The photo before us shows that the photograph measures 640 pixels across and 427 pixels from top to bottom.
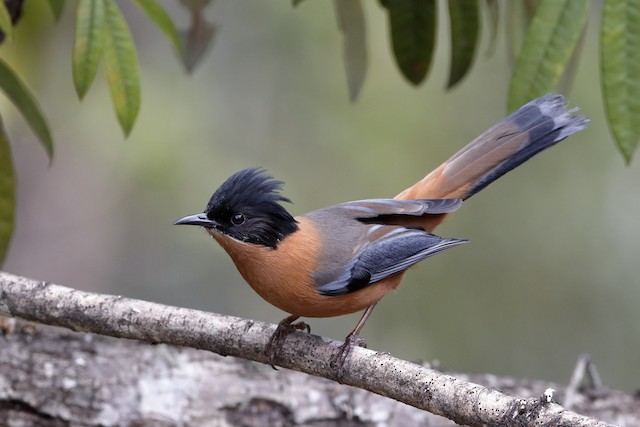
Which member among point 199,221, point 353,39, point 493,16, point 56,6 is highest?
point 493,16

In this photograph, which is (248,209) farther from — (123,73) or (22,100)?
(22,100)

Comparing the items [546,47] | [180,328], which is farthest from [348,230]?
[546,47]

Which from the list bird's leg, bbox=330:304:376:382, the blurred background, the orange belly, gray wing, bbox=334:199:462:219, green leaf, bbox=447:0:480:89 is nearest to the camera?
bird's leg, bbox=330:304:376:382

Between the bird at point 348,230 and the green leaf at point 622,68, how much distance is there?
0.41 metres

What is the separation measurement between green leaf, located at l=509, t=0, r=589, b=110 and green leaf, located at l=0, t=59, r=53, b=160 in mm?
2297

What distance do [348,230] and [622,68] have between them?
146 cm

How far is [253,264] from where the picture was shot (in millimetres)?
3678

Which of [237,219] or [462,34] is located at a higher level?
[462,34]

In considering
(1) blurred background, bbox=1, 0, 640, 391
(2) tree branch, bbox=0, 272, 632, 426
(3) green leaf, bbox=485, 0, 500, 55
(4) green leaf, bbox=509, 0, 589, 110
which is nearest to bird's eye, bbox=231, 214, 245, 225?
(2) tree branch, bbox=0, 272, 632, 426

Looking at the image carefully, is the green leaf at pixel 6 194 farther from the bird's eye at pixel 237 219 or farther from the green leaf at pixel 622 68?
the green leaf at pixel 622 68

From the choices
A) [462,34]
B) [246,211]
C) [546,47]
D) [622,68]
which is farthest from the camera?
[462,34]

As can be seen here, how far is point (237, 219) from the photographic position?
372cm

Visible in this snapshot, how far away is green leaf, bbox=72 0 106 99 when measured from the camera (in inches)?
142

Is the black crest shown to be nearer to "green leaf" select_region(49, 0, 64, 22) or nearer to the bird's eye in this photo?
the bird's eye
